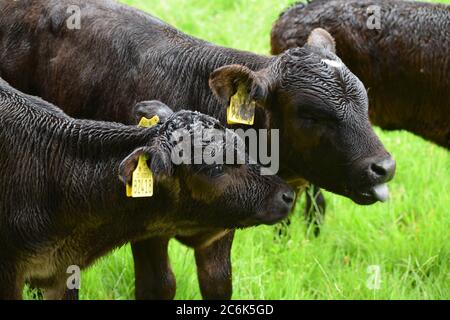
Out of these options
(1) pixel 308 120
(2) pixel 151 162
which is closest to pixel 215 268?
(1) pixel 308 120

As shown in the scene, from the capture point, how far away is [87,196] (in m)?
5.07

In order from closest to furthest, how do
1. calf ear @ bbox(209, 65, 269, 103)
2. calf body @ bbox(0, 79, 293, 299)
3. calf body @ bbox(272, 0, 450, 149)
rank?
calf body @ bbox(0, 79, 293, 299)
calf ear @ bbox(209, 65, 269, 103)
calf body @ bbox(272, 0, 450, 149)

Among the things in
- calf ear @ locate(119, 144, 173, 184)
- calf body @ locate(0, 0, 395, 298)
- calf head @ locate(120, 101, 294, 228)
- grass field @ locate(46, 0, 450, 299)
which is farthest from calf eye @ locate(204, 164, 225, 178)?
grass field @ locate(46, 0, 450, 299)

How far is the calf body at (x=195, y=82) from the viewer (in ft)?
17.5

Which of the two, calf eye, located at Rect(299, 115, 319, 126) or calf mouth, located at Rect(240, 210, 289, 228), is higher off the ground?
calf eye, located at Rect(299, 115, 319, 126)

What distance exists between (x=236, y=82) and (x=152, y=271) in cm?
139

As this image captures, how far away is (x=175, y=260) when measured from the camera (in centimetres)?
671

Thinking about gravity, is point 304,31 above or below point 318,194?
above

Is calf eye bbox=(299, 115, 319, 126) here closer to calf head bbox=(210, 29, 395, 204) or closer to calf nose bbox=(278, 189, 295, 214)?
calf head bbox=(210, 29, 395, 204)

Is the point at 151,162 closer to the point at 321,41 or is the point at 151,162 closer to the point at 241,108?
the point at 241,108

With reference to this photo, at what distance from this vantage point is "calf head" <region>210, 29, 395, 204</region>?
5.27m

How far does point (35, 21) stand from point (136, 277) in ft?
6.10
